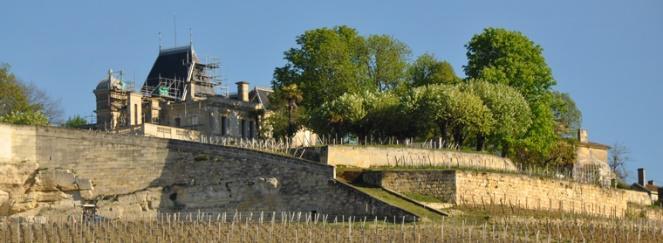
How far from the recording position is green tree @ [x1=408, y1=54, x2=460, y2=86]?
278 feet

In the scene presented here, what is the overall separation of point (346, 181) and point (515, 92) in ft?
47.1

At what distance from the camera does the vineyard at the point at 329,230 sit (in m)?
54.9

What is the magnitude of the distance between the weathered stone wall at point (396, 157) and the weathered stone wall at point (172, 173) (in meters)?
2.17

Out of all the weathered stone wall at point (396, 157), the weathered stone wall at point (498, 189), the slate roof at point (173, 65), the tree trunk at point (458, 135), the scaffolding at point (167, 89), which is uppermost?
the slate roof at point (173, 65)

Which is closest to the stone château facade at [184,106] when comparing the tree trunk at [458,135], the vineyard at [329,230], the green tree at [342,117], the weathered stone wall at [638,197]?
the green tree at [342,117]

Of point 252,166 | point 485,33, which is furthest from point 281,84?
point 252,166

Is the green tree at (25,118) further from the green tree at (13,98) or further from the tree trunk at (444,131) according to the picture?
the tree trunk at (444,131)

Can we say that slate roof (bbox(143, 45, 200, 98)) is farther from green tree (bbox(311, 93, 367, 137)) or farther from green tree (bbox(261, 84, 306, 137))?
green tree (bbox(311, 93, 367, 137))

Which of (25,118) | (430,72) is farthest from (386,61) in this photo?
(25,118)

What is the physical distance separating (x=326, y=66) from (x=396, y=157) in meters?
15.2

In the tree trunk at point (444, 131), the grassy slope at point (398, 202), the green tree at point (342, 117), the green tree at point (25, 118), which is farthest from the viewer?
the green tree at point (25, 118)

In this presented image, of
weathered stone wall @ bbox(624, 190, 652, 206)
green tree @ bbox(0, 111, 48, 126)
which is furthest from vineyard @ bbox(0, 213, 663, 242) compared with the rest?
weathered stone wall @ bbox(624, 190, 652, 206)

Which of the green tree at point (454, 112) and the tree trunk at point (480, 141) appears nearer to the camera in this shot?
the green tree at point (454, 112)

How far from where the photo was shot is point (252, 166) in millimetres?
68438
